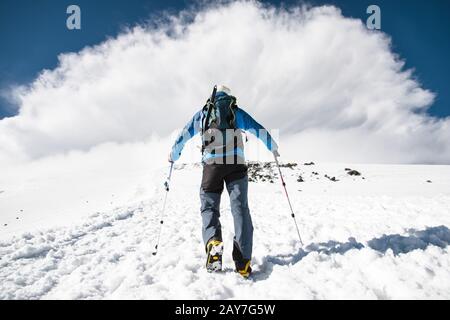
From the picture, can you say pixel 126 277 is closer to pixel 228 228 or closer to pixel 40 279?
pixel 40 279

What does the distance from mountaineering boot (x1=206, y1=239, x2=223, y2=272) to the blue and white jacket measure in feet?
4.20

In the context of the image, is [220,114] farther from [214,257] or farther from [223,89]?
[214,257]

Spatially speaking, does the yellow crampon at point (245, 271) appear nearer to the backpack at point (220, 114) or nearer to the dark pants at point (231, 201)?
the dark pants at point (231, 201)

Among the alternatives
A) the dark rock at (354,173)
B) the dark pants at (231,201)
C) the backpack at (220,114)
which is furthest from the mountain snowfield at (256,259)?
the dark rock at (354,173)

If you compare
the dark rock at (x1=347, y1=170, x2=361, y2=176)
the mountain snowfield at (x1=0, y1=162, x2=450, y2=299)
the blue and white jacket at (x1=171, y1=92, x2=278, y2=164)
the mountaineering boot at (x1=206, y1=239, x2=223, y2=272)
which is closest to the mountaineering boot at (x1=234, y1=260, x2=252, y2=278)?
the mountain snowfield at (x1=0, y1=162, x2=450, y2=299)

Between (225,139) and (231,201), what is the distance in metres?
1.00

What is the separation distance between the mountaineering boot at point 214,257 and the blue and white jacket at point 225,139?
1.28 m

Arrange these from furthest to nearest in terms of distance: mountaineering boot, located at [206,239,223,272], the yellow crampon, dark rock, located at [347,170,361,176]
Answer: dark rock, located at [347,170,361,176]
mountaineering boot, located at [206,239,223,272]
the yellow crampon

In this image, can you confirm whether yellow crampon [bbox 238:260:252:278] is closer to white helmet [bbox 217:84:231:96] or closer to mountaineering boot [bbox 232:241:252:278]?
mountaineering boot [bbox 232:241:252:278]

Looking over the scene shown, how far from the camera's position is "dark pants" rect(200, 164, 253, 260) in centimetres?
410

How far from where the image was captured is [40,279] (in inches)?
163

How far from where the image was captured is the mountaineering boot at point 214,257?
4043mm
